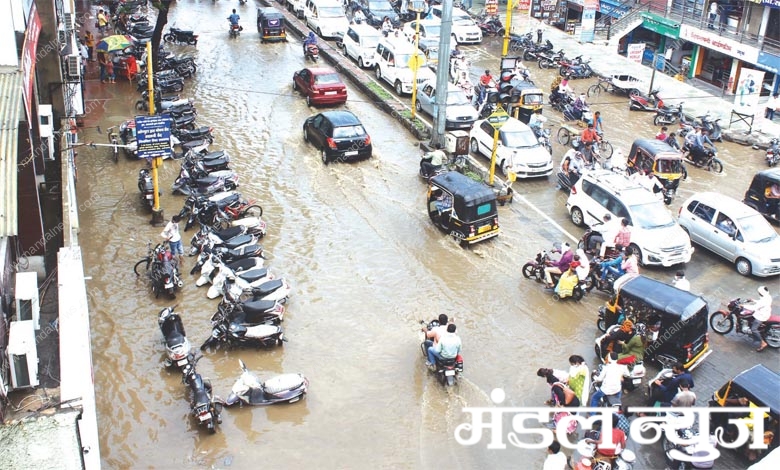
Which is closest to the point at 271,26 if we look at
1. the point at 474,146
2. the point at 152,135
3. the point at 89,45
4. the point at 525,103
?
the point at 89,45

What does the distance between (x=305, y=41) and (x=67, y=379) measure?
26.3 m

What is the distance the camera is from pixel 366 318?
50.4ft

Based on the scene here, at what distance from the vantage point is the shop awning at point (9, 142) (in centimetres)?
829

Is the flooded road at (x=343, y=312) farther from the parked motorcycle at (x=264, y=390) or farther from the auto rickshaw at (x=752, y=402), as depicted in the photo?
the auto rickshaw at (x=752, y=402)

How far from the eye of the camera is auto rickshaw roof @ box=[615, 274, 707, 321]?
1361cm

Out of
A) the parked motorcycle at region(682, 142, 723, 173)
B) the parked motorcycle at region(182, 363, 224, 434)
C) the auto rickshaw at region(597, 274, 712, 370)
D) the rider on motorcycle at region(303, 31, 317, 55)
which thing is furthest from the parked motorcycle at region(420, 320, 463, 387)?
the rider on motorcycle at region(303, 31, 317, 55)

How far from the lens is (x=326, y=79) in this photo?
27.2 meters

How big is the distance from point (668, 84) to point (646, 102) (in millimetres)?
5109

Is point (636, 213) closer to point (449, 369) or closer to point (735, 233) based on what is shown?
point (735, 233)

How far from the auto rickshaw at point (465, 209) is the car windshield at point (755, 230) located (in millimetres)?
5550

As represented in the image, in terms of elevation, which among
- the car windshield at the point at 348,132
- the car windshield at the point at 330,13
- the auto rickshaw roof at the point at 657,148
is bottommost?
the car windshield at the point at 348,132

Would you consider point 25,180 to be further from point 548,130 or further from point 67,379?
point 548,130


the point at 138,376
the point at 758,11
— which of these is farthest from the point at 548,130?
the point at 138,376

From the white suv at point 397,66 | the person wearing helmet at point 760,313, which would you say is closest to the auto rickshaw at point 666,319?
the person wearing helmet at point 760,313
